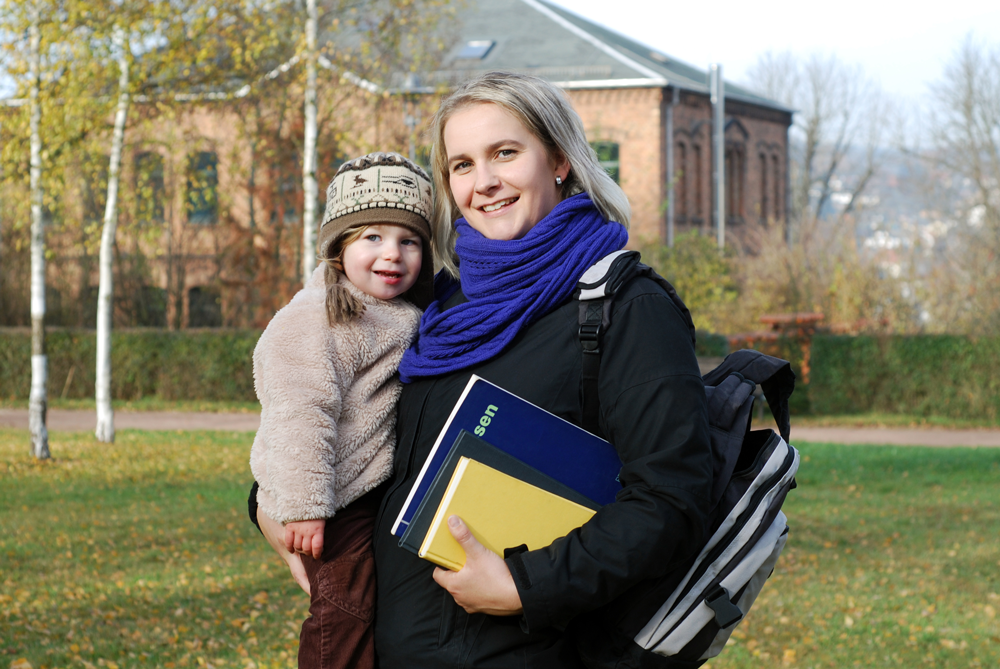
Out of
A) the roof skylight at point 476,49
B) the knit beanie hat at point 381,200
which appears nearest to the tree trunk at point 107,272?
the knit beanie hat at point 381,200

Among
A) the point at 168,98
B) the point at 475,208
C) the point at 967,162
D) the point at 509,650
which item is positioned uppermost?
the point at 967,162

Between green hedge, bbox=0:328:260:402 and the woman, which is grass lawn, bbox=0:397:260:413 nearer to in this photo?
green hedge, bbox=0:328:260:402

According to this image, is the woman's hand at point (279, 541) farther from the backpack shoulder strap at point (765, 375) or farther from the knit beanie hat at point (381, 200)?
the backpack shoulder strap at point (765, 375)

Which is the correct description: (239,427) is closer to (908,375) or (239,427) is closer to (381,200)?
(908,375)

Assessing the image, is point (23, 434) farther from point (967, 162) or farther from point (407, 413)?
point (967, 162)

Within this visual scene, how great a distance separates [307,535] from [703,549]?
87 centimetres

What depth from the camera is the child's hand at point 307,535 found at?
2146mm

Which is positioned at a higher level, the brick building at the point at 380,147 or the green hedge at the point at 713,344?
the brick building at the point at 380,147

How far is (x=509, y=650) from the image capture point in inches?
73.3

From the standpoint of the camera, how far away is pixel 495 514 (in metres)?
1.80

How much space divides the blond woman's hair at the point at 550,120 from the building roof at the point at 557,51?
27046 mm

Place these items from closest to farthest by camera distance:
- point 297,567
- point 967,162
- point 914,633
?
point 297,567 → point 914,633 → point 967,162

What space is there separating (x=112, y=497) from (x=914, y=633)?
8.07m

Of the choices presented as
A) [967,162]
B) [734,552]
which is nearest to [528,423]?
[734,552]
